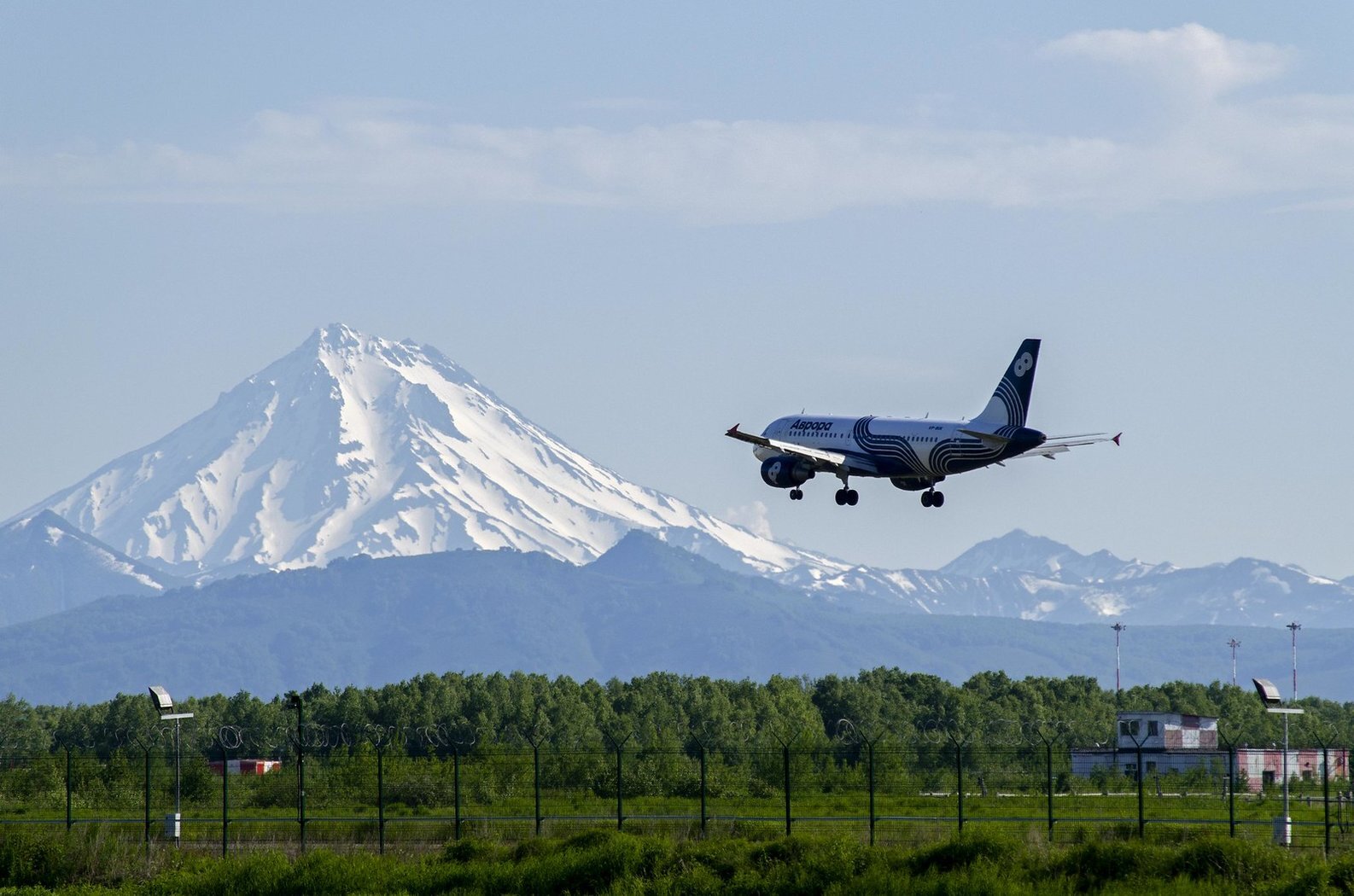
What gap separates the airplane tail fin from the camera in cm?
8331

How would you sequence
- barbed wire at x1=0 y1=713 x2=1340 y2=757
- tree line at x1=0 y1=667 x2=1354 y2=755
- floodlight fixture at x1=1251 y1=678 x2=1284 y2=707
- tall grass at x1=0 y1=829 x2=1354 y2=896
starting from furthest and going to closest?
tree line at x1=0 y1=667 x2=1354 y2=755 → barbed wire at x1=0 y1=713 x2=1340 y2=757 → floodlight fixture at x1=1251 y1=678 x2=1284 y2=707 → tall grass at x1=0 y1=829 x2=1354 y2=896

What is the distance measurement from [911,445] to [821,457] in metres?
4.99

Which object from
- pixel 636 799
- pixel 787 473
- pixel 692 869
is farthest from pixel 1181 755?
pixel 692 869

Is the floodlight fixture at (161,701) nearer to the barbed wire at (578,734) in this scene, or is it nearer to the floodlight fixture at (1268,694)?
the floodlight fixture at (1268,694)

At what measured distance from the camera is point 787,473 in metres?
88.1

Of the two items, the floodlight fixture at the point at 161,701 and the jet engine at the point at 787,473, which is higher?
the jet engine at the point at 787,473

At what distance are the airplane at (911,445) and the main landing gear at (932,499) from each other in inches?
1.4

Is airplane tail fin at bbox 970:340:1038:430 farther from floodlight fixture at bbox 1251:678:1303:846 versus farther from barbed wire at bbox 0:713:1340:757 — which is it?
barbed wire at bbox 0:713:1340:757

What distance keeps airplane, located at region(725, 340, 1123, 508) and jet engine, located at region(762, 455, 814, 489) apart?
0.12 feet

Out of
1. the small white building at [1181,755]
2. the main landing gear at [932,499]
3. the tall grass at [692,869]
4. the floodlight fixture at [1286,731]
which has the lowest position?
the small white building at [1181,755]

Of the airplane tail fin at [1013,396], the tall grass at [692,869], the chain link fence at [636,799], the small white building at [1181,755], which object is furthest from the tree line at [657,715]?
the tall grass at [692,869]

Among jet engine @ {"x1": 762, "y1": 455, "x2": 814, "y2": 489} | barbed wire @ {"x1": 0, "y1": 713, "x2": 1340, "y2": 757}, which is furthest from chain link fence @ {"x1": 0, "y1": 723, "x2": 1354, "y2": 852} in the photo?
barbed wire @ {"x1": 0, "y1": 713, "x2": 1340, "y2": 757}

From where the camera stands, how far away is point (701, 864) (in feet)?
176

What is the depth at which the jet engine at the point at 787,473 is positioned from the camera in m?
87.8
